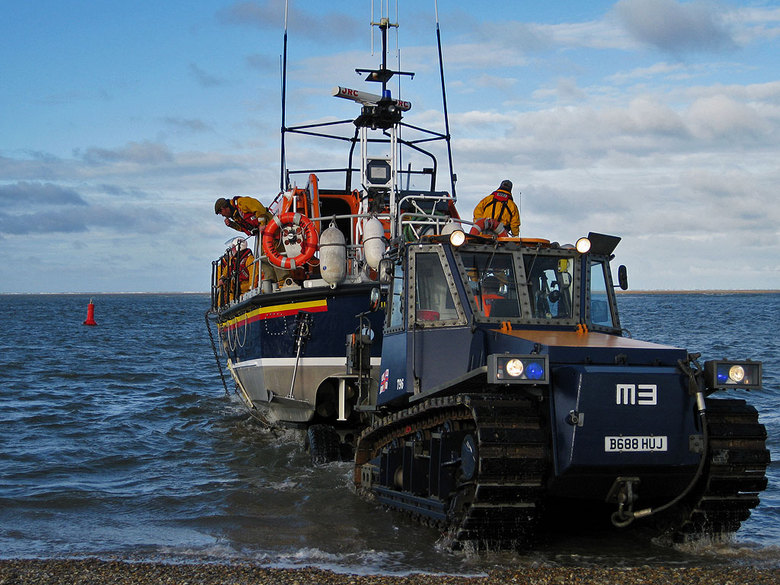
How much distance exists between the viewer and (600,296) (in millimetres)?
8555

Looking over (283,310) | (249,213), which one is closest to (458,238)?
(283,310)

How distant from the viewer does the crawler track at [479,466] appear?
21.8ft

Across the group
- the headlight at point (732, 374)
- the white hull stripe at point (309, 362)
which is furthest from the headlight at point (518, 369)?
the white hull stripe at point (309, 362)

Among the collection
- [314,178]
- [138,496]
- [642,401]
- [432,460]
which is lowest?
[138,496]

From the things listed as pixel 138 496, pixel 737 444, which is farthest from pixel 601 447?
pixel 138 496

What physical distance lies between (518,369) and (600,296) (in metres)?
2.19

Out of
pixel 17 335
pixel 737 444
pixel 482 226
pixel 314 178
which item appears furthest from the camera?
pixel 17 335

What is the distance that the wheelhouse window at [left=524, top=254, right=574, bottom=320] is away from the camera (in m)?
8.20

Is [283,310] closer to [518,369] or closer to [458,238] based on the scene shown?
[458,238]

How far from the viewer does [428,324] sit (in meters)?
8.26

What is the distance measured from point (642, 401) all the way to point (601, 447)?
0.45 meters

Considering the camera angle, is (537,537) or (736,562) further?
(537,537)

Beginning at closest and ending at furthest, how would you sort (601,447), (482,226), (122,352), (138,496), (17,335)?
(601,447) → (482,226) → (138,496) → (122,352) → (17,335)

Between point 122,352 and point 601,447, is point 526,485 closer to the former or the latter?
point 601,447
